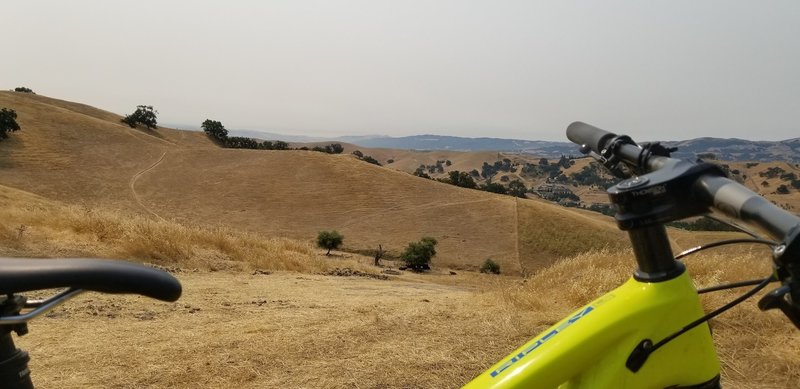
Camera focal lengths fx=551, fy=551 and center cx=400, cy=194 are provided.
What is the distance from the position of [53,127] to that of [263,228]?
1241 inches

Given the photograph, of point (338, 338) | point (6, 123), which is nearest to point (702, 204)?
point (338, 338)

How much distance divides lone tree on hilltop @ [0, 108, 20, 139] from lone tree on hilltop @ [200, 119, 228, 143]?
33.5 m

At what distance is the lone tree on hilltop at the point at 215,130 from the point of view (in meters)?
88.6

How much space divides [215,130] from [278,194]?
123 feet

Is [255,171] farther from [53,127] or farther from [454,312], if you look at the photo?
[454,312]

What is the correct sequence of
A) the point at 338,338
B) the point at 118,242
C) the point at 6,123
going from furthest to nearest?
the point at 6,123 → the point at 118,242 → the point at 338,338

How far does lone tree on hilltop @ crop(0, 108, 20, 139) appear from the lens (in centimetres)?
5356

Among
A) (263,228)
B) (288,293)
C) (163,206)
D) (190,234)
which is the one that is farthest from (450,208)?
(288,293)

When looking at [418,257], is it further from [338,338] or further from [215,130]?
[215,130]

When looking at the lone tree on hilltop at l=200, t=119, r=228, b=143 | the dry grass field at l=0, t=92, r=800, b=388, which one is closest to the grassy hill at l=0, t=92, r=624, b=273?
the lone tree on hilltop at l=200, t=119, r=228, b=143

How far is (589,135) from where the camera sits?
206 centimetres

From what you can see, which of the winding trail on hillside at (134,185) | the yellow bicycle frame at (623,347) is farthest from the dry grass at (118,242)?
the winding trail on hillside at (134,185)

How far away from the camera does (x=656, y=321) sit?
1375 millimetres

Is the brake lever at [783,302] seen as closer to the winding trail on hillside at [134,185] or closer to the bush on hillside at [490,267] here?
the bush on hillside at [490,267]
